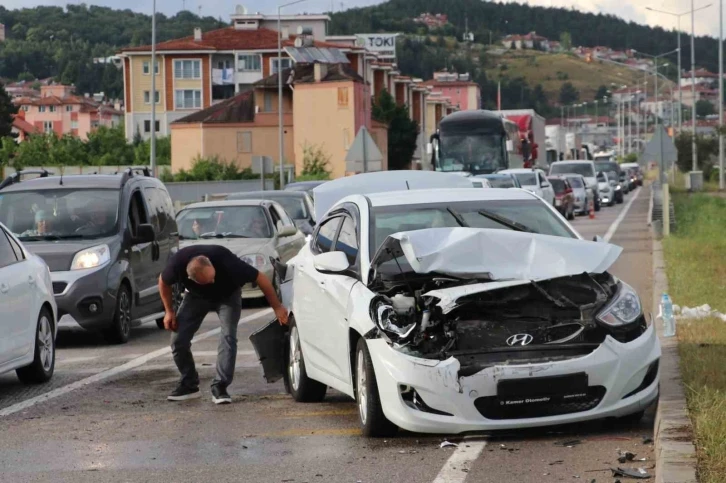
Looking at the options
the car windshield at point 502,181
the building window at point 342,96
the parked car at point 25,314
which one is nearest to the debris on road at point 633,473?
the parked car at point 25,314

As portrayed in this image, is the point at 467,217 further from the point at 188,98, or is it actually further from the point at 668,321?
the point at 188,98

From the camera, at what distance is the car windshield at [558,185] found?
159 ft

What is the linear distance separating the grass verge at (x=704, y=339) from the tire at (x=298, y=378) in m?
2.66

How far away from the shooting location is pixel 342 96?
90.5m

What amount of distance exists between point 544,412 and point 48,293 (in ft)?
19.1

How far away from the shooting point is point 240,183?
72.4 meters

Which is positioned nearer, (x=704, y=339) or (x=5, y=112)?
(x=704, y=339)

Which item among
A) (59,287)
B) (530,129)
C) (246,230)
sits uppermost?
(530,129)

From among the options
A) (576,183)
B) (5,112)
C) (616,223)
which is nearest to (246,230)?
(616,223)

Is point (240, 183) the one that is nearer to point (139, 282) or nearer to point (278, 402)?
A: point (139, 282)

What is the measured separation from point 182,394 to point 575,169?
50.8 metres

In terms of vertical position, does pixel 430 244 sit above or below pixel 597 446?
above

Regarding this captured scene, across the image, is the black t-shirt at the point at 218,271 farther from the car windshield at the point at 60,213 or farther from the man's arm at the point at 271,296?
the car windshield at the point at 60,213

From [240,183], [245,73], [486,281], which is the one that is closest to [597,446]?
[486,281]
